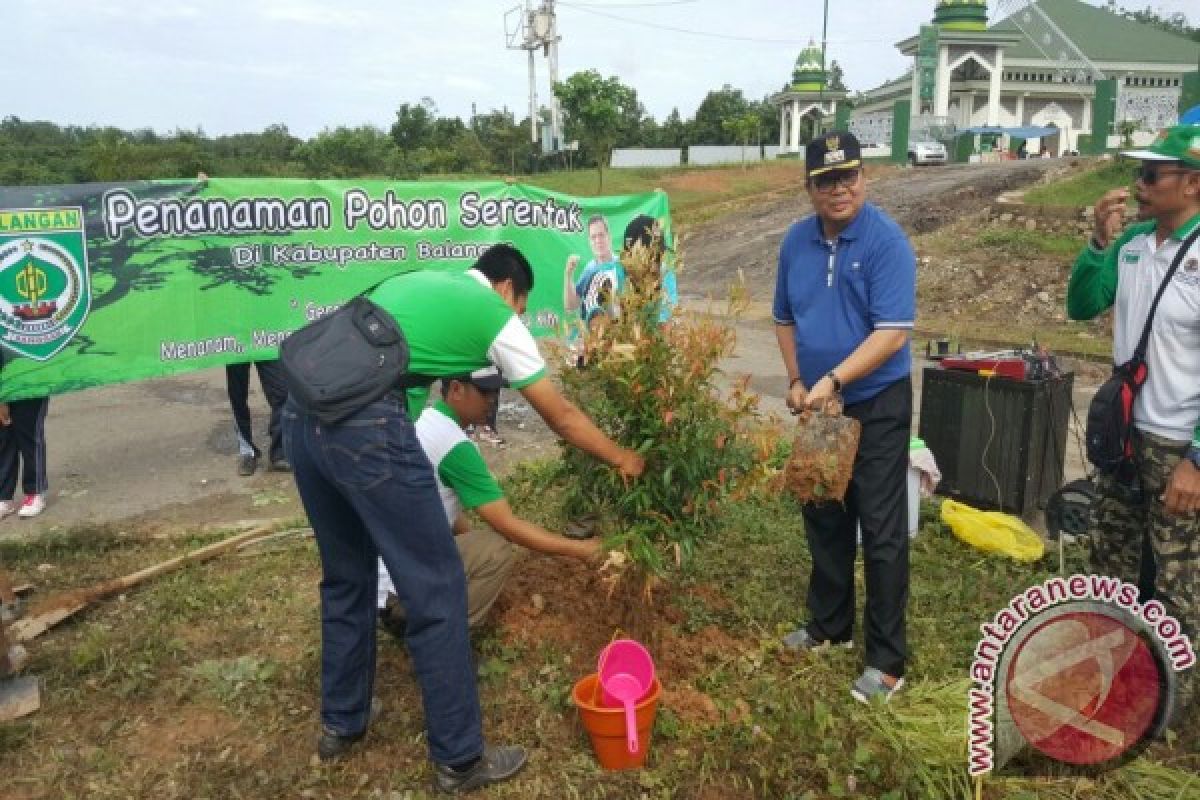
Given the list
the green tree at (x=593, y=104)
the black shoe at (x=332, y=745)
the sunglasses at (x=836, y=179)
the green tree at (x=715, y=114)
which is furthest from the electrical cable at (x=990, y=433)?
the green tree at (x=715, y=114)

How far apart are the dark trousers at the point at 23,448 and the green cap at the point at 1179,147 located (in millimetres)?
6213

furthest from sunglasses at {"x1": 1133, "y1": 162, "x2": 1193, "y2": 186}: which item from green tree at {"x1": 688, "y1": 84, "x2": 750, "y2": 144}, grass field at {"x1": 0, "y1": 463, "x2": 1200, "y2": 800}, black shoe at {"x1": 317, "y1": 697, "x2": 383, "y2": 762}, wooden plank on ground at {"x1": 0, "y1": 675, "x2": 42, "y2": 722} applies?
green tree at {"x1": 688, "y1": 84, "x2": 750, "y2": 144}

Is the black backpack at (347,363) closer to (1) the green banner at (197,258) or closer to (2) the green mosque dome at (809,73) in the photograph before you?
(1) the green banner at (197,258)

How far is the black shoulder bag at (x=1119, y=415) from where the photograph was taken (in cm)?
292

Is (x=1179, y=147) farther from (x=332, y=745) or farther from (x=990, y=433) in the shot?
(x=332, y=745)

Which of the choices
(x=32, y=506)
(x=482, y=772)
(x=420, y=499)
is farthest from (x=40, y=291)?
(x=482, y=772)

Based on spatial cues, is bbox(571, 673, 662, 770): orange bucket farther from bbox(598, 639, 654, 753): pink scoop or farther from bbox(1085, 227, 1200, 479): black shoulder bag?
bbox(1085, 227, 1200, 479): black shoulder bag

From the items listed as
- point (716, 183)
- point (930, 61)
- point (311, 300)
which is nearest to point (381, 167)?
point (716, 183)

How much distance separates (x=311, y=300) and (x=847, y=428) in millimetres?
5070

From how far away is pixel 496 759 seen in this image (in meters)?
2.87

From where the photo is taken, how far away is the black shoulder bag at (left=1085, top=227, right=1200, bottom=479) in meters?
Answer: 2.92

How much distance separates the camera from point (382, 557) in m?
2.58

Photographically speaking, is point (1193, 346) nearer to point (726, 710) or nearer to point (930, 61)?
point (726, 710)

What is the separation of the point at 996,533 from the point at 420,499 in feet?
10.8
